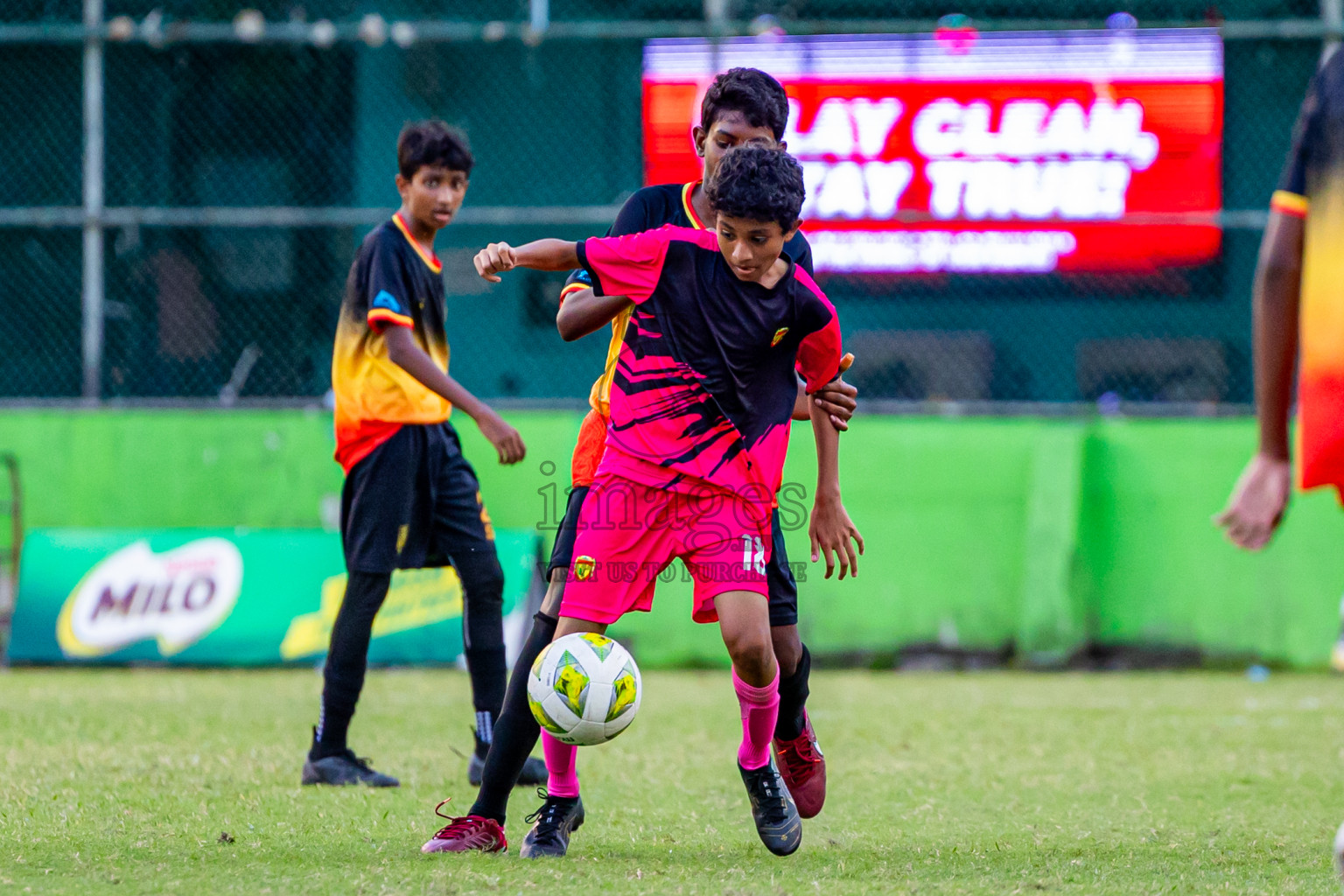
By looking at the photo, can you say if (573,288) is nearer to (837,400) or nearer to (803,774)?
(837,400)

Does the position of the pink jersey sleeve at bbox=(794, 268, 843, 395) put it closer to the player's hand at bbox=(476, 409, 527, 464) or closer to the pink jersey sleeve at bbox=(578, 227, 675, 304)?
the pink jersey sleeve at bbox=(578, 227, 675, 304)

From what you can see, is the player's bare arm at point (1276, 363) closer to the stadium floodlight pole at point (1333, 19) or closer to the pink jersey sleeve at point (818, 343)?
the pink jersey sleeve at point (818, 343)

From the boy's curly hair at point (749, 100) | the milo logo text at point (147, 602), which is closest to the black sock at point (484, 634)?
the boy's curly hair at point (749, 100)

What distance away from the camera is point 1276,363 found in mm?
2650

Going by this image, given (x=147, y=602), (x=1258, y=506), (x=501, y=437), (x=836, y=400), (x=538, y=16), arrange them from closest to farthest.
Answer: (x=1258, y=506)
(x=836, y=400)
(x=501, y=437)
(x=147, y=602)
(x=538, y=16)

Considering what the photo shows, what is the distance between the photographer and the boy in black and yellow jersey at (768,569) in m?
3.90

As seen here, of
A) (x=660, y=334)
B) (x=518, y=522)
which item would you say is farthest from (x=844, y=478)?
(x=660, y=334)

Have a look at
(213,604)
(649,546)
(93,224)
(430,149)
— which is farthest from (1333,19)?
(93,224)

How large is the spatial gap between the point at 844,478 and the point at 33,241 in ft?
20.4

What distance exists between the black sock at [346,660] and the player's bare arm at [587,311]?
1696mm

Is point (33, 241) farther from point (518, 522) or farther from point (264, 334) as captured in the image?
point (518, 522)

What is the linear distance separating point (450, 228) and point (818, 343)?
8578 millimetres

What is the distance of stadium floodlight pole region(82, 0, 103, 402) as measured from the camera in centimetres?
980

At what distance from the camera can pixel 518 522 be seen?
364 inches
